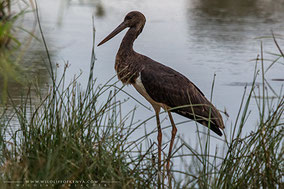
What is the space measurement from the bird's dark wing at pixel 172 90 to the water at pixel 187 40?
0.21 metres

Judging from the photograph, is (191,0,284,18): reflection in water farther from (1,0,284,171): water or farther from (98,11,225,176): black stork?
(98,11,225,176): black stork

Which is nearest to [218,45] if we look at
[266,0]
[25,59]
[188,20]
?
[188,20]

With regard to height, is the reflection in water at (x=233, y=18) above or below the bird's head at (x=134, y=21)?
above

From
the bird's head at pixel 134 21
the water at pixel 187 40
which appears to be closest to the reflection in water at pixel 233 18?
the water at pixel 187 40

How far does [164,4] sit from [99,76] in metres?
5.08

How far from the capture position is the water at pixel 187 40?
18.7ft

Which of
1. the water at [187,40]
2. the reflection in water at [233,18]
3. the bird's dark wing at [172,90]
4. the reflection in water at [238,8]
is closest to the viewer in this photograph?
the bird's dark wing at [172,90]

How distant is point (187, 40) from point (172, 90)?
11.1 ft

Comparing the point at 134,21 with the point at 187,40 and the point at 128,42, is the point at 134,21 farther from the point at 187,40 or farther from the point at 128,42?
the point at 187,40

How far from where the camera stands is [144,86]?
4387mm

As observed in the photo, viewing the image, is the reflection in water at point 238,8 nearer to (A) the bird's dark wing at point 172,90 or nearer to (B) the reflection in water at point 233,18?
(B) the reflection in water at point 233,18

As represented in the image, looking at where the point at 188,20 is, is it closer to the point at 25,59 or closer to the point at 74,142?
the point at 25,59

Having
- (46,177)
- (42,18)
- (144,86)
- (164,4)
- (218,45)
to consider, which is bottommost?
(46,177)

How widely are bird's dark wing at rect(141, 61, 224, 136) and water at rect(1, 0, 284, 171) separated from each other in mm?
215
